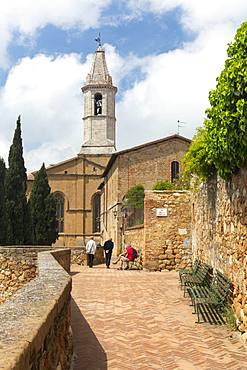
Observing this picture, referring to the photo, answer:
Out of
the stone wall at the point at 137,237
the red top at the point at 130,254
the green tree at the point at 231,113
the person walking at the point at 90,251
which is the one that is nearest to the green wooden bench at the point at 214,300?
the green tree at the point at 231,113

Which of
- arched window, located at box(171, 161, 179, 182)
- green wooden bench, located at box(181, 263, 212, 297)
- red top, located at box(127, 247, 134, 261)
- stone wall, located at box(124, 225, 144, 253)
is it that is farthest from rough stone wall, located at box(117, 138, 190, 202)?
green wooden bench, located at box(181, 263, 212, 297)

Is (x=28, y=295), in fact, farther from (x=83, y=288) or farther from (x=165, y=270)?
(x=165, y=270)

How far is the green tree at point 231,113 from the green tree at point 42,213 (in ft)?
112

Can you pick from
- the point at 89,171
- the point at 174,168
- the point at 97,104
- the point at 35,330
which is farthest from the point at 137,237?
the point at 97,104

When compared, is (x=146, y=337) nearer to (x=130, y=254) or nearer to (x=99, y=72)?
(x=130, y=254)

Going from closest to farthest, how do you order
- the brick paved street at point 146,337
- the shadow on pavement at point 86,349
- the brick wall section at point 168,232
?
1. the shadow on pavement at point 86,349
2. the brick paved street at point 146,337
3. the brick wall section at point 168,232

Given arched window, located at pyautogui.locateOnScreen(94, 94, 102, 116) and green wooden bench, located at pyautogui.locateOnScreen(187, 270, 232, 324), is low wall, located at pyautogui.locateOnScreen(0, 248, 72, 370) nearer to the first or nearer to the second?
green wooden bench, located at pyautogui.locateOnScreen(187, 270, 232, 324)

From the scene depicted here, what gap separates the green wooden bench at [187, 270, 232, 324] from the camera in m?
7.93

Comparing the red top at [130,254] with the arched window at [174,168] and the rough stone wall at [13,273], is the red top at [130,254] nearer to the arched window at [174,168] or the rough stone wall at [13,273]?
the rough stone wall at [13,273]

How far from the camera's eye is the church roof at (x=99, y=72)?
6069 centimetres

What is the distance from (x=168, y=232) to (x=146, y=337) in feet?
37.5

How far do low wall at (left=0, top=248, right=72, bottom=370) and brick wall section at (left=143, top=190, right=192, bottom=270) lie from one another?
42.5ft

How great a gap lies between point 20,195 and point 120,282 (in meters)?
21.8

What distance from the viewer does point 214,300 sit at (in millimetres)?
8156
